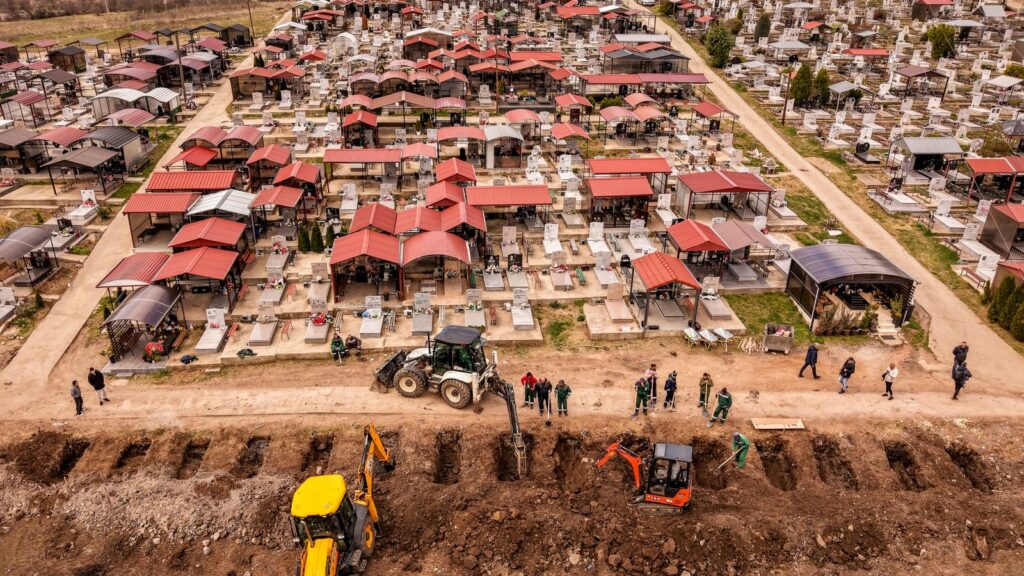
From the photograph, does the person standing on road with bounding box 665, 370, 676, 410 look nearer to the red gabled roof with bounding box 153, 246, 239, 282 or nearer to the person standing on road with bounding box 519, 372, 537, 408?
the person standing on road with bounding box 519, 372, 537, 408

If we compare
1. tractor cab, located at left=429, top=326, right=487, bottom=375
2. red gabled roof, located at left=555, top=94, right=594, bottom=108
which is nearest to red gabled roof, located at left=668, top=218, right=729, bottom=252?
tractor cab, located at left=429, top=326, right=487, bottom=375

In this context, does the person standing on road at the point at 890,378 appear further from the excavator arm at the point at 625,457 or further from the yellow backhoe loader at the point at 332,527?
the yellow backhoe loader at the point at 332,527

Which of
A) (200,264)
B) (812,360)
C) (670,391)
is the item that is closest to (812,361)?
(812,360)

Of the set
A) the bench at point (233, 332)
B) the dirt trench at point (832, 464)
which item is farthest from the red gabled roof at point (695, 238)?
the bench at point (233, 332)

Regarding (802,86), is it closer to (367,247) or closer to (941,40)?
(941,40)

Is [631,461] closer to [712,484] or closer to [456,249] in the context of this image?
[712,484]

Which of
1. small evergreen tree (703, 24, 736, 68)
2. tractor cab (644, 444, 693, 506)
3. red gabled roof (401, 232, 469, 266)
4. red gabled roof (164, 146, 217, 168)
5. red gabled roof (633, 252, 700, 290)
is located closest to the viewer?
tractor cab (644, 444, 693, 506)
